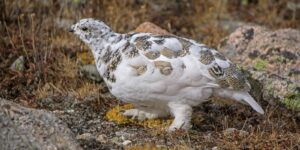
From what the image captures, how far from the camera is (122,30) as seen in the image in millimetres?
8328

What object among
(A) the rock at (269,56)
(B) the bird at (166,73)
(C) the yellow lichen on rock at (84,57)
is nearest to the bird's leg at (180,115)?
(B) the bird at (166,73)

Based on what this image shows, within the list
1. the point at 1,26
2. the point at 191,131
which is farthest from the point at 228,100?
the point at 1,26

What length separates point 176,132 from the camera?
540 cm

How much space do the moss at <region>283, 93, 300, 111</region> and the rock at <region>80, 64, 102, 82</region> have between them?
184 cm

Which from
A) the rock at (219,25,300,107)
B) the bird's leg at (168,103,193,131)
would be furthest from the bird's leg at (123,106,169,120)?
the rock at (219,25,300,107)

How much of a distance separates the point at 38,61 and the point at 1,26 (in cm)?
95

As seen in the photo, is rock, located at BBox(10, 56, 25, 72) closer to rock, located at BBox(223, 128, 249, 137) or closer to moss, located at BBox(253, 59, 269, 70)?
moss, located at BBox(253, 59, 269, 70)

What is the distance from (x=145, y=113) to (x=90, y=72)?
132 cm

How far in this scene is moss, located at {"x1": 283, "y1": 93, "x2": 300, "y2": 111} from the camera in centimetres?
638

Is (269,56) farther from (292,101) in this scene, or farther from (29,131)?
(29,131)

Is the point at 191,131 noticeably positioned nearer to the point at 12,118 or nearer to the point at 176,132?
the point at 176,132

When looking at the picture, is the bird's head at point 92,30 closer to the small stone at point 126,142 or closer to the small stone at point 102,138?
the small stone at point 102,138

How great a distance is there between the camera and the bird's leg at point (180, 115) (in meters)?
5.46

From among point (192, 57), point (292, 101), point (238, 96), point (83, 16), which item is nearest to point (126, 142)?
point (192, 57)
